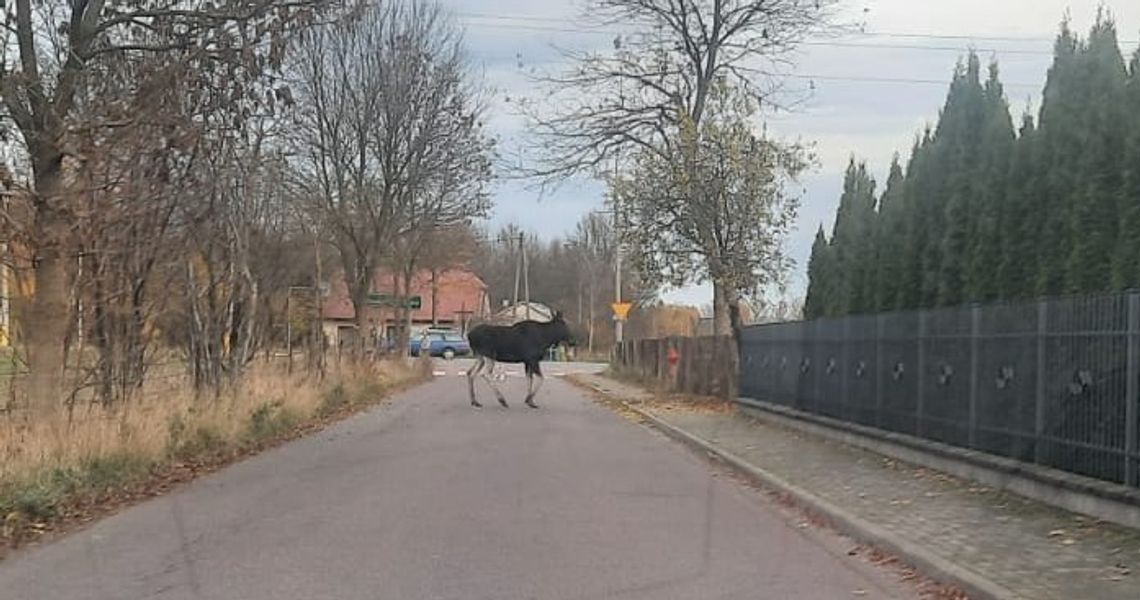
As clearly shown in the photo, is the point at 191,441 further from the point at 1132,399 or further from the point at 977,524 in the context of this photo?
the point at 1132,399

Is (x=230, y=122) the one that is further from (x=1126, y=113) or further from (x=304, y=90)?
(x=304, y=90)

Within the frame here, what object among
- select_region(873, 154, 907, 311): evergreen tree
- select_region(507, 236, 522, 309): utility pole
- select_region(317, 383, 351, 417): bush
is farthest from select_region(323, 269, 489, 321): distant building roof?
select_region(873, 154, 907, 311): evergreen tree

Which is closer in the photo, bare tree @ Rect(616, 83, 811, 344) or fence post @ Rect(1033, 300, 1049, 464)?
fence post @ Rect(1033, 300, 1049, 464)

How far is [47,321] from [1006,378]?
1012 cm

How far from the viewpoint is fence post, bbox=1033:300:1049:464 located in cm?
1290

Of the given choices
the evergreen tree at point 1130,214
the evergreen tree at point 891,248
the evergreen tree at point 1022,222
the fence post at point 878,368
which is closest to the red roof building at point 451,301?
the evergreen tree at point 891,248

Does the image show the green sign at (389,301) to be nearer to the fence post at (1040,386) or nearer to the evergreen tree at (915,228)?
the evergreen tree at (915,228)

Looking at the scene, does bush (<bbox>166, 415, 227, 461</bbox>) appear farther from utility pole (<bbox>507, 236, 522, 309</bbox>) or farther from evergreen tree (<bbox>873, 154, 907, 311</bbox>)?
utility pole (<bbox>507, 236, 522, 309</bbox>)

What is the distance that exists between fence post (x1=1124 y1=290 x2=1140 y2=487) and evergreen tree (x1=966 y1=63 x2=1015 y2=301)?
6.26 meters

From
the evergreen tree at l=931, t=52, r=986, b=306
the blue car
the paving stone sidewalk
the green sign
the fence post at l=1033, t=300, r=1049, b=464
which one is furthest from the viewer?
the blue car

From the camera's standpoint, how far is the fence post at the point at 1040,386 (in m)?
12.9

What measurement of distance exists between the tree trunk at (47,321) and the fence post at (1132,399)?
10487mm

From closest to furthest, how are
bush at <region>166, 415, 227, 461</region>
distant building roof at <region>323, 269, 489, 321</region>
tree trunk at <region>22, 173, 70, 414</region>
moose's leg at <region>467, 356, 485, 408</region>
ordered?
tree trunk at <region>22, 173, 70, 414</region> → bush at <region>166, 415, 227, 461</region> → moose's leg at <region>467, 356, 485, 408</region> → distant building roof at <region>323, 269, 489, 321</region>

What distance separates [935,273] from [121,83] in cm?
1104
